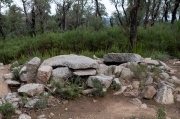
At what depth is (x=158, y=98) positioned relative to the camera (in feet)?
11.3

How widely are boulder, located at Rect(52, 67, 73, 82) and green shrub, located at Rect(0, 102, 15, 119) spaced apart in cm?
101

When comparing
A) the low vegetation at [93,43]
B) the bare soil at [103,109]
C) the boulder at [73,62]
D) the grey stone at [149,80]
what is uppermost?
the low vegetation at [93,43]

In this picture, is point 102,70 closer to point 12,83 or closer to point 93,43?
point 12,83

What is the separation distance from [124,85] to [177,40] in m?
3.86

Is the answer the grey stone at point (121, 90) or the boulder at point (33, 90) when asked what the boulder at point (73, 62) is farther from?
the boulder at point (33, 90)

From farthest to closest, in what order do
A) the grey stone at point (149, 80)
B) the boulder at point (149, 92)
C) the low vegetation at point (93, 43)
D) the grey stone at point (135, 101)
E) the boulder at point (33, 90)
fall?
1. the low vegetation at point (93, 43)
2. the grey stone at point (149, 80)
3. the boulder at point (149, 92)
4. the grey stone at point (135, 101)
5. the boulder at point (33, 90)

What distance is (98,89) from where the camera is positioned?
340 cm

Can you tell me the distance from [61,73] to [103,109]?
1.00 meters

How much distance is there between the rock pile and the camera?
3391 millimetres

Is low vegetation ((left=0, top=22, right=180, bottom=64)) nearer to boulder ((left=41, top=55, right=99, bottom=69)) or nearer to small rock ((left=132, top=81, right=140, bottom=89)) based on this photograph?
boulder ((left=41, top=55, right=99, bottom=69))

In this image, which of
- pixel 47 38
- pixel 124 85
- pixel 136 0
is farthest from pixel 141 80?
pixel 47 38

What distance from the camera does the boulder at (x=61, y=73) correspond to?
3.66m

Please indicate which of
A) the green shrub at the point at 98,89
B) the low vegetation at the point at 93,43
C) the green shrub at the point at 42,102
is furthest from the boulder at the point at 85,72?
the low vegetation at the point at 93,43

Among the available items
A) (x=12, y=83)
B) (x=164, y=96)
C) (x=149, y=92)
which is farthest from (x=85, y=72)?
(x=164, y=96)
